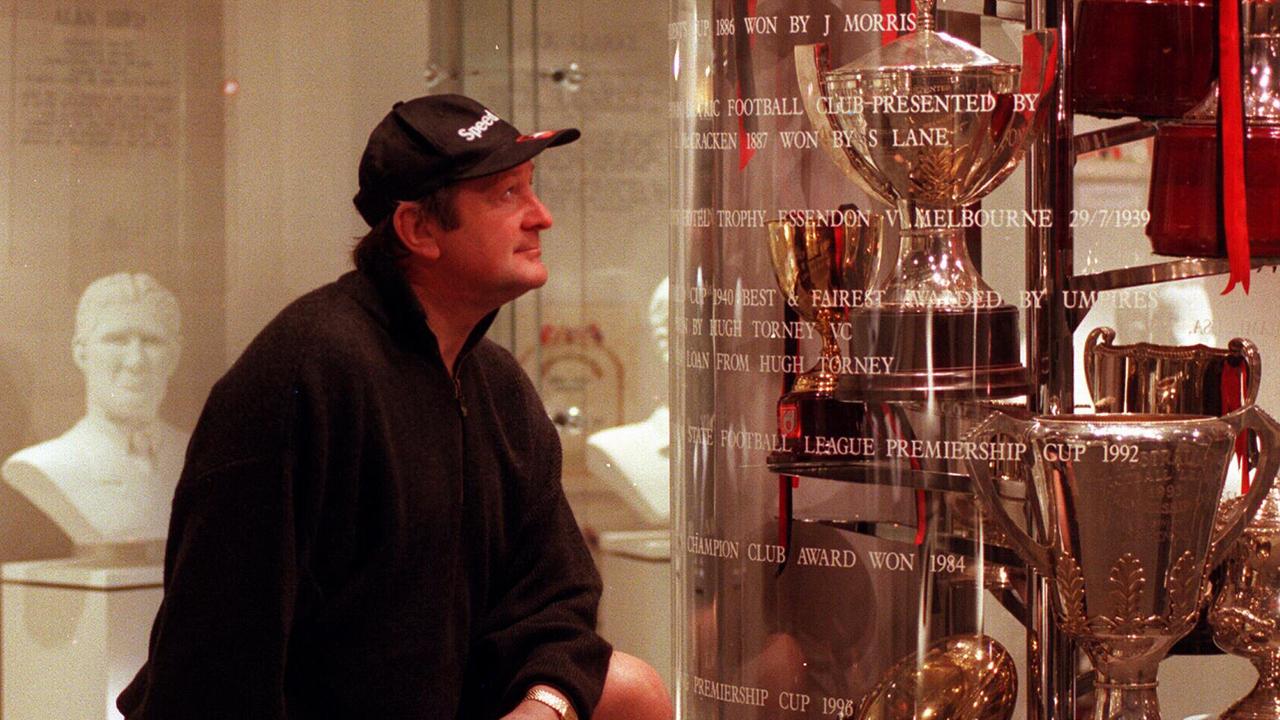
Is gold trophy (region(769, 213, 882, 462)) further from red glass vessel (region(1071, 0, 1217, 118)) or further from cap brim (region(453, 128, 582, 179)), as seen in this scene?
cap brim (region(453, 128, 582, 179))

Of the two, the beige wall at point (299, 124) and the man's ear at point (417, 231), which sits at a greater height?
the beige wall at point (299, 124)

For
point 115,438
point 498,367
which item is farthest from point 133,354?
point 498,367

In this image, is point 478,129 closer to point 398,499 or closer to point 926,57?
point 398,499

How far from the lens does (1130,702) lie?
3.46 ft

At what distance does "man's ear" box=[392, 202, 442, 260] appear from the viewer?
1.90m

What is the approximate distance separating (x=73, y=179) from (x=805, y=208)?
2100mm

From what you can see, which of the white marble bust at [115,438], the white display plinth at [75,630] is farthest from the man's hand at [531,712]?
the white marble bust at [115,438]

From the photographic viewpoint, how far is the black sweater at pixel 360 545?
171 centimetres

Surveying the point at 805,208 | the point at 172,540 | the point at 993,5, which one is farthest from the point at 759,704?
the point at 172,540

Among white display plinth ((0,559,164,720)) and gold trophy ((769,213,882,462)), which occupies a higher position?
gold trophy ((769,213,882,462))

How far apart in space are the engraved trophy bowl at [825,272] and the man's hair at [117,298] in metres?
2.04

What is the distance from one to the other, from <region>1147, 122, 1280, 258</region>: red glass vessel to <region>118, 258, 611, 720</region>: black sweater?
90 cm

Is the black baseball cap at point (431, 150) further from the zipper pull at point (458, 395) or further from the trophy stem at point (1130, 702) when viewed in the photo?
the trophy stem at point (1130, 702)

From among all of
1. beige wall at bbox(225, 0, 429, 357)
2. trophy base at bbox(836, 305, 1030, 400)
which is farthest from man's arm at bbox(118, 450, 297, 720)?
beige wall at bbox(225, 0, 429, 357)
